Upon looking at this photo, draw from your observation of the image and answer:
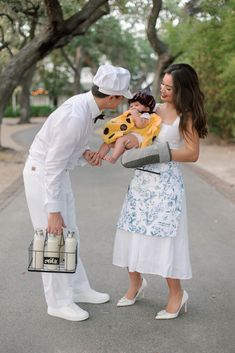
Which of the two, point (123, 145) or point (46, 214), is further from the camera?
point (46, 214)

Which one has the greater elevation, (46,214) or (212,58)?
(212,58)

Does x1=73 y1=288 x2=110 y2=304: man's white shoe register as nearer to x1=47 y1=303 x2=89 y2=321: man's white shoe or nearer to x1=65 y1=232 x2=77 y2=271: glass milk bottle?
x1=47 y1=303 x2=89 y2=321: man's white shoe

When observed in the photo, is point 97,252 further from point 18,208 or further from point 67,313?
point 18,208

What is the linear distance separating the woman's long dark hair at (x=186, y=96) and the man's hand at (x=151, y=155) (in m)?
0.21

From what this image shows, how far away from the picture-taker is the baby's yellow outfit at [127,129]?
3561mm

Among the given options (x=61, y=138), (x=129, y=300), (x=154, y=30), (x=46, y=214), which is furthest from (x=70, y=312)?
(x=154, y=30)

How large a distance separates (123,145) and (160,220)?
620 mm

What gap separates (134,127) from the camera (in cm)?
358

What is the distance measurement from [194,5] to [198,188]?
998 cm

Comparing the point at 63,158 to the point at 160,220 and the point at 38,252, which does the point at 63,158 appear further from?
the point at 160,220

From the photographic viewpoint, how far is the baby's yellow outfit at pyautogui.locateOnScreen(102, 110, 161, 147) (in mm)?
3561

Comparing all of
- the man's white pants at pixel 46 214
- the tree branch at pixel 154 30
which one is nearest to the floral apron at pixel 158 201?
the man's white pants at pixel 46 214

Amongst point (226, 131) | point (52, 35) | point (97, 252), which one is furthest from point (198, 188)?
point (226, 131)

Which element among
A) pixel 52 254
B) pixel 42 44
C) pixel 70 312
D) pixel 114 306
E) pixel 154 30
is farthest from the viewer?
pixel 154 30
